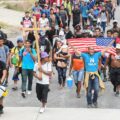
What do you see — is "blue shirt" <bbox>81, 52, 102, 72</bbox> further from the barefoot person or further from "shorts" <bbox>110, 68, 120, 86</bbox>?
"shorts" <bbox>110, 68, 120, 86</bbox>

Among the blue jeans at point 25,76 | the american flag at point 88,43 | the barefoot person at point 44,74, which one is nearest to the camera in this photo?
the barefoot person at point 44,74

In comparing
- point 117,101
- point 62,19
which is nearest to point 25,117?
point 117,101

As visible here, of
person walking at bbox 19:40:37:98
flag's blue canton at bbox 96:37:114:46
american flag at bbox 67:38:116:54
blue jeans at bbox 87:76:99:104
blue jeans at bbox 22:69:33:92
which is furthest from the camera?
blue jeans at bbox 22:69:33:92

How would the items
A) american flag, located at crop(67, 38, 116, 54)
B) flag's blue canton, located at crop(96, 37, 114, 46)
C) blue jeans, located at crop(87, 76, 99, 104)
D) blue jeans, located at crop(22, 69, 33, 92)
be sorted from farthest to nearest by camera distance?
blue jeans, located at crop(22, 69, 33, 92) → flag's blue canton, located at crop(96, 37, 114, 46) → american flag, located at crop(67, 38, 116, 54) → blue jeans, located at crop(87, 76, 99, 104)

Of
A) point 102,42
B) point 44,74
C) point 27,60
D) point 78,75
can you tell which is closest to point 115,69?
point 102,42

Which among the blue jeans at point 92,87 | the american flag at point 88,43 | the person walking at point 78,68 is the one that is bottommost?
the blue jeans at point 92,87

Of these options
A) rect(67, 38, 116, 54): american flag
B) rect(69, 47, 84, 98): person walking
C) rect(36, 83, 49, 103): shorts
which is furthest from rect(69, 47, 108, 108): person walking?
rect(36, 83, 49, 103): shorts

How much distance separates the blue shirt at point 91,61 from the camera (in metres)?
13.2

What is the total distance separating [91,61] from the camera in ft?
43.3

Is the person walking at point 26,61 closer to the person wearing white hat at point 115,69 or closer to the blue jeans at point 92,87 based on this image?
the blue jeans at point 92,87

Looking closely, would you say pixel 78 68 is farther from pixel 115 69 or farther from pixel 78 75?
pixel 115 69

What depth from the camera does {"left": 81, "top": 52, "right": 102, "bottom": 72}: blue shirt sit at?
13.2 metres

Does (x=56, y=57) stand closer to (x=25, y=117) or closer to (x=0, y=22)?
(x=25, y=117)

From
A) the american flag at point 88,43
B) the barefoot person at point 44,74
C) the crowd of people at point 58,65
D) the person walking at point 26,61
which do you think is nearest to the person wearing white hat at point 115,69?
the crowd of people at point 58,65
